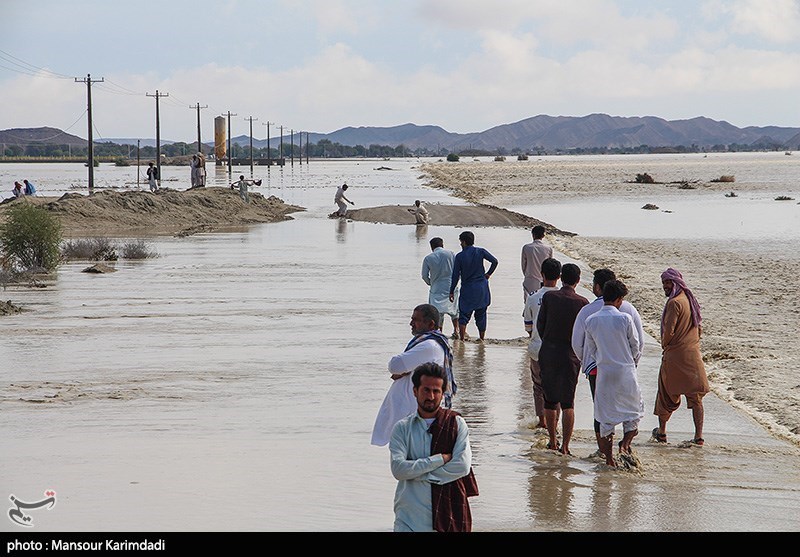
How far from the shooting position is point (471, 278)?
45.0ft

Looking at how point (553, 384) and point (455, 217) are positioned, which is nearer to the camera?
point (553, 384)

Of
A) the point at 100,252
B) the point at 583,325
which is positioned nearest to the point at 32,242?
the point at 100,252

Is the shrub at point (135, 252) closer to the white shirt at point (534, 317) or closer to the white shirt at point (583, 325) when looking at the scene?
the white shirt at point (534, 317)

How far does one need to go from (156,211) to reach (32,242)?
15698 millimetres

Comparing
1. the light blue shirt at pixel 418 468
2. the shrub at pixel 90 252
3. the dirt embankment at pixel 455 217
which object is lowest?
the shrub at pixel 90 252

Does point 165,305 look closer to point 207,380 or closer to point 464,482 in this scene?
point 207,380

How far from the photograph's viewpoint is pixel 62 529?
684 cm

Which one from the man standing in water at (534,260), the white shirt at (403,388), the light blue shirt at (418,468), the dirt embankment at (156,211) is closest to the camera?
the light blue shirt at (418,468)

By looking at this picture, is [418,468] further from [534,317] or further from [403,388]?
[534,317]

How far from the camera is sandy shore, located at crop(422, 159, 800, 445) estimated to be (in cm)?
1183

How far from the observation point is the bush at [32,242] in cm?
2269

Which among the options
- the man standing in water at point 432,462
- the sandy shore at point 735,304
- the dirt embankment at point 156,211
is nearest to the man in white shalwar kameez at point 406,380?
the man standing in water at point 432,462
